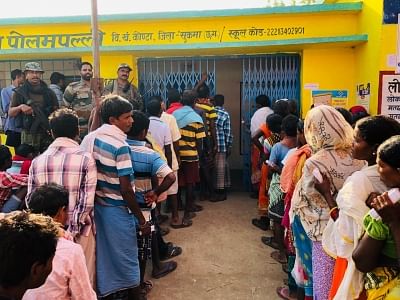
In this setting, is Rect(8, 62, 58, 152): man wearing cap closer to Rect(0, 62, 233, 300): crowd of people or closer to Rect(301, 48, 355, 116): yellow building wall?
Rect(0, 62, 233, 300): crowd of people

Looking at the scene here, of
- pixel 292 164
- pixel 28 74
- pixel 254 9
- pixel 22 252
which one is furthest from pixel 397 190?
pixel 254 9

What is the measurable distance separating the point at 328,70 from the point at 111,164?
438cm

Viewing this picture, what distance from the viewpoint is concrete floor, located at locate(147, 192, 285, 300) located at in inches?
137

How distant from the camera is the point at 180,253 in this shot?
4.25m

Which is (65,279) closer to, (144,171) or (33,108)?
(144,171)

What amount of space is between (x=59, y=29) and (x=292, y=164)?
16.0 ft

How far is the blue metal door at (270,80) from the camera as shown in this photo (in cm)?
644

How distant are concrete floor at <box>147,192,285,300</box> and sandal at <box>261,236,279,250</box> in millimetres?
56

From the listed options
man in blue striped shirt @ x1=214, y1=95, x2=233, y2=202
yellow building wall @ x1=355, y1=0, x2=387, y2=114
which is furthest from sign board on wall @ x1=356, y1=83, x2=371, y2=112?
man in blue striped shirt @ x1=214, y1=95, x2=233, y2=202

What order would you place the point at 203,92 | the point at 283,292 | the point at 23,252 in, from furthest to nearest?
the point at 203,92 → the point at 283,292 → the point at 23,252

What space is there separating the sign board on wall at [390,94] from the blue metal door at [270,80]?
3184 mm

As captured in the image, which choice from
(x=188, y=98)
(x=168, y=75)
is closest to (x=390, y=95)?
(x=188, y=98)

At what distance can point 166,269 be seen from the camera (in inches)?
152

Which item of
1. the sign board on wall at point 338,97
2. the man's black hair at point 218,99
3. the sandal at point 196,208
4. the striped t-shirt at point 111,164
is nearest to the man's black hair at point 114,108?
the striped t-shirt at point 111,164
